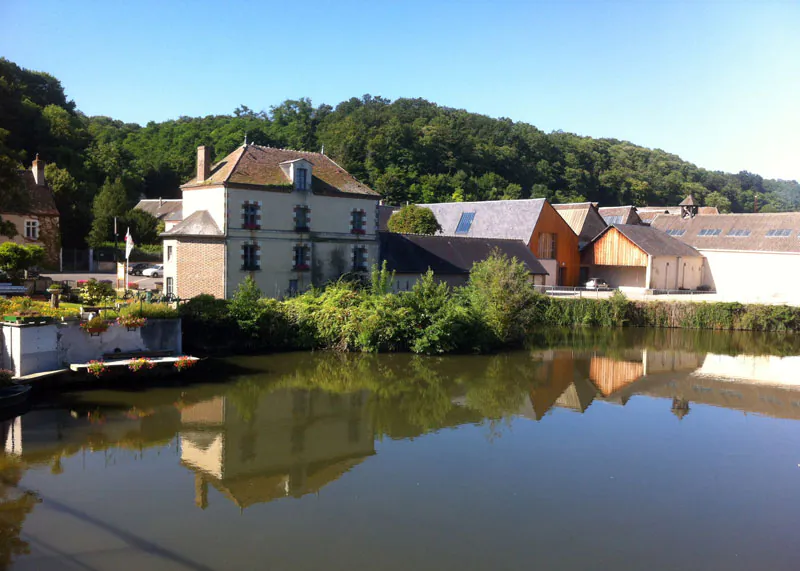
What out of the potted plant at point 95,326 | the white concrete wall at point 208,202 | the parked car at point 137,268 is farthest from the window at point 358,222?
the parked car at point 137,268

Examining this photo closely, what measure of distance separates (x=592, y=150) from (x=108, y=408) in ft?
258

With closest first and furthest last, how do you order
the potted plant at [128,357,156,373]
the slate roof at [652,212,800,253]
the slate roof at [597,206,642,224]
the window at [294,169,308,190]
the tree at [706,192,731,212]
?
the potted plant at [128,357,156,373] < the window at [294,169,308,190] < the slate roof at [652,212,800,253] < the slate roof at [597,206,642,224] < the tree at [706,192,731,212]

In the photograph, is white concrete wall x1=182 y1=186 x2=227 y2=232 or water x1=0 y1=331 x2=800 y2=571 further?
white concrete wall x1=182 y1=186 x2=227 y2=232

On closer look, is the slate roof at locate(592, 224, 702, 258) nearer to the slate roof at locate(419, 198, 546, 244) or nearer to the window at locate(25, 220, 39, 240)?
the slate roof at locate(419, 198, 546, 244)

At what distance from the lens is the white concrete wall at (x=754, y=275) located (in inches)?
1412

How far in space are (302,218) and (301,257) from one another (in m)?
1.44

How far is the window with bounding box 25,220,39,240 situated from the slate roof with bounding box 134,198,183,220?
36.7ft

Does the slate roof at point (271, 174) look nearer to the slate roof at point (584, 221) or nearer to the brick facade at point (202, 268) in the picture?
the brick facade at point (202, 268)

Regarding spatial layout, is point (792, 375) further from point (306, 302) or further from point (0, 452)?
point (0, 452)

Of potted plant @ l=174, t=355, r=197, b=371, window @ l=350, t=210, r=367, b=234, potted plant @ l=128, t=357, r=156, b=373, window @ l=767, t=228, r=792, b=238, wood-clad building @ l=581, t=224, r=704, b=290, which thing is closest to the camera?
potted plant @ l=128, t=357, r=156, b=373

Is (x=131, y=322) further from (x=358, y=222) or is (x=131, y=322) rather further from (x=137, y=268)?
(x=137, y=268)

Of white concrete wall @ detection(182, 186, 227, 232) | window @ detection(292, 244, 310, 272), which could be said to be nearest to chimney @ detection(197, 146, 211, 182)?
white concrete wall @ detection(182, 186, 227, 232)

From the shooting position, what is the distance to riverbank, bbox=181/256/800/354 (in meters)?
20.7

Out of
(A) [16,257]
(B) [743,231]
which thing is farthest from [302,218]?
(B) [743,231]
